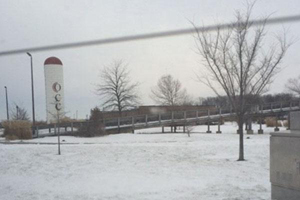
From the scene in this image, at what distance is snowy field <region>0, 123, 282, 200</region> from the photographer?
20.3 ft

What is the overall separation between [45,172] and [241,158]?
654 cm

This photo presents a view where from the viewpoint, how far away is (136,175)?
7969 mm

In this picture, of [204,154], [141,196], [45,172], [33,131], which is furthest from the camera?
[33,131]

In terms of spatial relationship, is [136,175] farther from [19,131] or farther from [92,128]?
[19,131]

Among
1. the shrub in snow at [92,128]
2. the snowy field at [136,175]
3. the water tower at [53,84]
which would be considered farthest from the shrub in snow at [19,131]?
the snowy field at [136,175]

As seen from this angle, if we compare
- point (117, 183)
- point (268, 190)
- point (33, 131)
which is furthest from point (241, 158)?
point (33, 131)

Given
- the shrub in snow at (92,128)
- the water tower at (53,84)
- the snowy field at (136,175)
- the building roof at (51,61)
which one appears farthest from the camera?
the building roof at (51,61)

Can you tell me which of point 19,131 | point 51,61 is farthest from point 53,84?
point 19,131

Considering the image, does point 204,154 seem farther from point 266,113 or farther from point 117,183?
point 266,113

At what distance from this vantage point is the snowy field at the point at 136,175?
6184mm

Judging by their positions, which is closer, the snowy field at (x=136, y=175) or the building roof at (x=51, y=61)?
the snowy field at (x=136, y=175)

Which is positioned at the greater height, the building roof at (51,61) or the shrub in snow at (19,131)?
the building roof at (51,61)

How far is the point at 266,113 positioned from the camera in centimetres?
3005

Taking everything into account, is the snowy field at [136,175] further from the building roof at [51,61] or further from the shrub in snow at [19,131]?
the building roof at [51,61]
